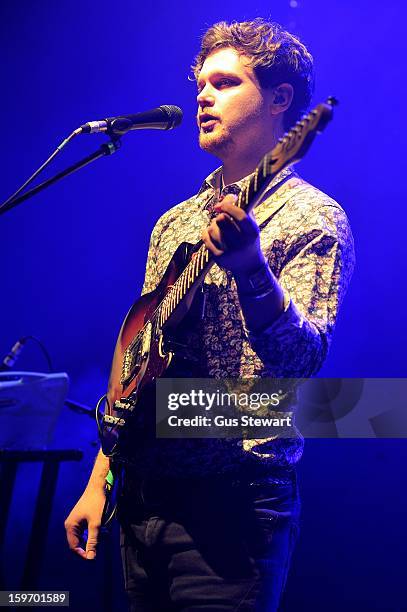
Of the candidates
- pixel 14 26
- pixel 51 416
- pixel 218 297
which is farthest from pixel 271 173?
pixel 14 26

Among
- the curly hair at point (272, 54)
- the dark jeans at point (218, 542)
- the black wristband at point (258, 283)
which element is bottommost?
the dark jeans at point (218, 542)

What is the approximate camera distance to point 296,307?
1.45 metres

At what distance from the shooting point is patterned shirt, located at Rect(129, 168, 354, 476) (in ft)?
5.01

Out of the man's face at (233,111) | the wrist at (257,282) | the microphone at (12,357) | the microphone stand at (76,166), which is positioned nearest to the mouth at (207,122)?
the man's face at (233,111)

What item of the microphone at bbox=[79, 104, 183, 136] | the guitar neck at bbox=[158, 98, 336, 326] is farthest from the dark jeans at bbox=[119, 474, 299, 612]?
the microphone at bbox=[79, 104, 183, 136]

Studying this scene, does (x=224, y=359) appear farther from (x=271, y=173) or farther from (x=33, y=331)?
(x=33, y=331)

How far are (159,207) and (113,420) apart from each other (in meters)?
1.94

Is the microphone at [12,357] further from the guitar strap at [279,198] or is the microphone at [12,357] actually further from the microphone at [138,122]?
the guitar strap at [279,198]

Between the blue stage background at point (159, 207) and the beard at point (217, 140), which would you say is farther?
the blue stage background at point (159, 207)

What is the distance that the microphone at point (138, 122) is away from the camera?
73.9 inches

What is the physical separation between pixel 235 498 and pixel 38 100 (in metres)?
2.86

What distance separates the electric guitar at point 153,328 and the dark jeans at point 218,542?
0.19 metres

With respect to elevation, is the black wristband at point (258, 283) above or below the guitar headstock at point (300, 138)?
below

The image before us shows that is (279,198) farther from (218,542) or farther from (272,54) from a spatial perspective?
(218,542)
